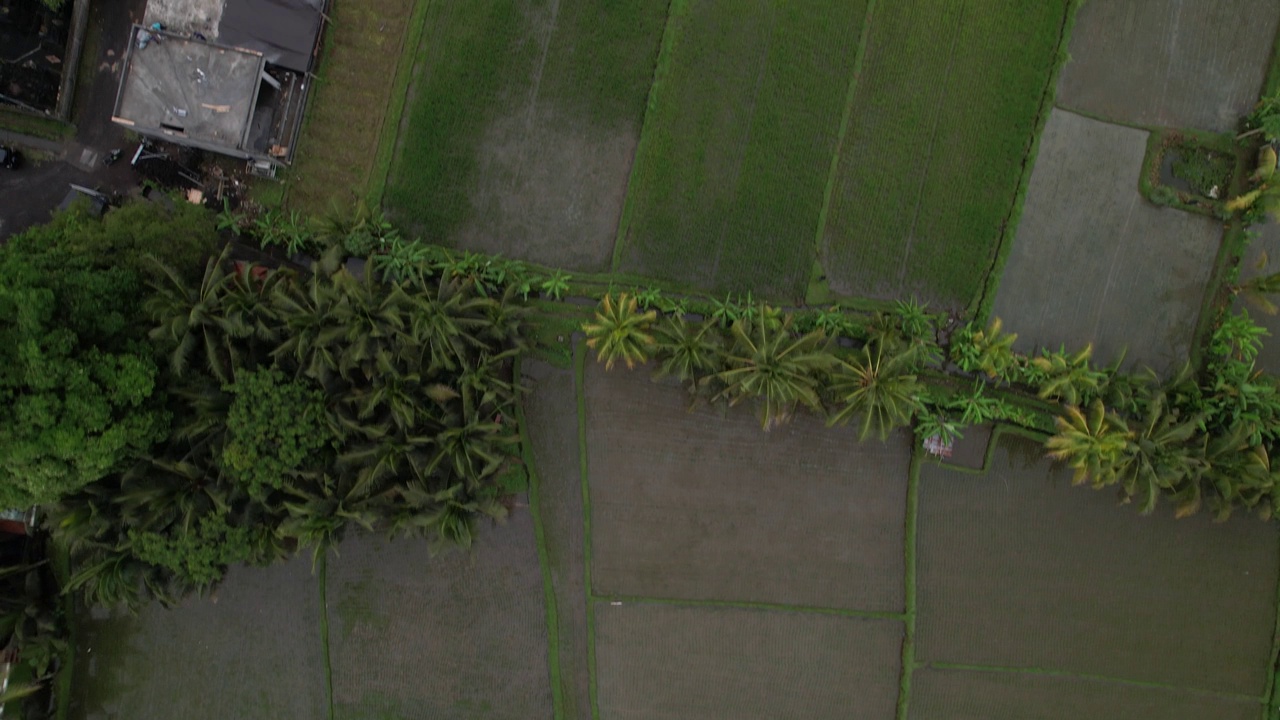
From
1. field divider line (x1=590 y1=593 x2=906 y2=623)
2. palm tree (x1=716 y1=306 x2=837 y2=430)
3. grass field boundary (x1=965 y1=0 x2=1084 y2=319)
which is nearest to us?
palm tree (x1=716 y1=306 x2=837 y2=430)

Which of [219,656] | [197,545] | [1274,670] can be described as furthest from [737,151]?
[1274,670]

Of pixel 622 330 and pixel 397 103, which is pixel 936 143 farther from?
pixel 397 103

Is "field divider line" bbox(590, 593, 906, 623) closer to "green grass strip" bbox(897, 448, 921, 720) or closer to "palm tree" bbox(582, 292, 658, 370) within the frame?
"green grass strip" bbox(897, 448, 921, 720)

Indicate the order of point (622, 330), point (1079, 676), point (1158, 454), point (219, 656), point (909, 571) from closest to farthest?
point (622, 330), point (1158, 454), point (909, 571), point (1079, 676), point (219, 656)

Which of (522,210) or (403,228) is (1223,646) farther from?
(403,228)

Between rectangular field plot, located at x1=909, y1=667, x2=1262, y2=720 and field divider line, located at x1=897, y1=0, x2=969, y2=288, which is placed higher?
field divider line, located at x1=897, y1=0, x2=969, y2=288

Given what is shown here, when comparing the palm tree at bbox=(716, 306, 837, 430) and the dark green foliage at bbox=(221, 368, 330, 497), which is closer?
the dark green foliage at bbox=(221, 368, 330, 497)

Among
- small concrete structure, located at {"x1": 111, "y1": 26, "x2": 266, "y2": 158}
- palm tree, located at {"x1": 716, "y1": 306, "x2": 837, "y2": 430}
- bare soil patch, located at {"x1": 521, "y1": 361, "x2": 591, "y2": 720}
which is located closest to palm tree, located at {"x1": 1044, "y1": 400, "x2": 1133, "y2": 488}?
palm tree, located at {"x1": 716, "y1": 306, "x2": 837, "y2": 430}
